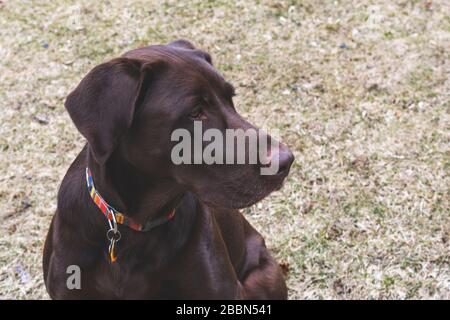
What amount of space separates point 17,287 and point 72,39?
2985 mm

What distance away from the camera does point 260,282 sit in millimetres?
3494

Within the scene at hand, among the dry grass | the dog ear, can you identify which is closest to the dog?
the dog ear

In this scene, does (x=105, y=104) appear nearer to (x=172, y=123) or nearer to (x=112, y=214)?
(x=172, y=123)

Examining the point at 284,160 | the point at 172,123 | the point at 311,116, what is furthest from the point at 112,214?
the point at 311,116

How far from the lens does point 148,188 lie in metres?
2.70

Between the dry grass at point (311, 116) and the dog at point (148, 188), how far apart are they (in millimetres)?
1351

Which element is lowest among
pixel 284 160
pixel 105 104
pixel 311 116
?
pixel 311 116

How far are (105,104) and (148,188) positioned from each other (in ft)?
1.53

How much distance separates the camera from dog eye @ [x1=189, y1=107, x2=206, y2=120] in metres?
2.54

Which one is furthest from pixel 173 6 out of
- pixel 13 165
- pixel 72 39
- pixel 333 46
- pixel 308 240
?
pixel 308 240

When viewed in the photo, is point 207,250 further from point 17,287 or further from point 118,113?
point 17,287

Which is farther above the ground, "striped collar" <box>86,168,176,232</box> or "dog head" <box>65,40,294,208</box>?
"dog head" <box>65,40,294,208</box>

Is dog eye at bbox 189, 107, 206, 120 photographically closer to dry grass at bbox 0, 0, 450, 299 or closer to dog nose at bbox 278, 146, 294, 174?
dog nose at bbox 278, 146, 294, 174

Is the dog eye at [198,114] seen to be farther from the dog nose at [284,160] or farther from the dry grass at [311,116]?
the dry grass at [311,116]
